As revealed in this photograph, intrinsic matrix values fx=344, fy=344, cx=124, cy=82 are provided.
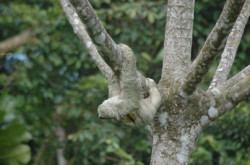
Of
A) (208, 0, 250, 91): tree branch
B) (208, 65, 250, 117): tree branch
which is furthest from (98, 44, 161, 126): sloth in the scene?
(208, 0, 250, 91): tree branch

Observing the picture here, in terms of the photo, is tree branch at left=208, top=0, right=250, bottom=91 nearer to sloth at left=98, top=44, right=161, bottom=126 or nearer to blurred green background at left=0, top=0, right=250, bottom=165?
sloth at left=98, top=44, right=161, bottom=126

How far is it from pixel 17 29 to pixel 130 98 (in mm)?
4087

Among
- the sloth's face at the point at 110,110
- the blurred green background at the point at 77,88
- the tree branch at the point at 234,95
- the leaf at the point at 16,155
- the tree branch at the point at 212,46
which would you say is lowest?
the sloth's face at the point at 110,110

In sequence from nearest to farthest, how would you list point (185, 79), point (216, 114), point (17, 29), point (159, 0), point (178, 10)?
point (185, 79) → point (216, 114) → point (178, 10) → point (159, 0) → point (17, 29)

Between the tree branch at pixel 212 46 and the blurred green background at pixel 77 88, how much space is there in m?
1.91

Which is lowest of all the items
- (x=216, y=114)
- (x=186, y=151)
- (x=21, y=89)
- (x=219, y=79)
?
(x=186, y=151)

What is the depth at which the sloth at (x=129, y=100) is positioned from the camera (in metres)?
1.56

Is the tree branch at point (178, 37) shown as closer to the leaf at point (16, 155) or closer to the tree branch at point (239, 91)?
the tree branch at point (239, 91)

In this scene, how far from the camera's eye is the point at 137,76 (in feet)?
5.35

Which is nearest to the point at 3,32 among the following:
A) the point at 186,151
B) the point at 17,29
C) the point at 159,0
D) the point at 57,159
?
the point at 17,29

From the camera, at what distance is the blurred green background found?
3780 millimetres

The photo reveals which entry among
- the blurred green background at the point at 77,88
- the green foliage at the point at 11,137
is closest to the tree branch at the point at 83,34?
the blurred green background at the point at 77,88

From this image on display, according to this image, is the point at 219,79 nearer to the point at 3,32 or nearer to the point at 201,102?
the point at 201,102

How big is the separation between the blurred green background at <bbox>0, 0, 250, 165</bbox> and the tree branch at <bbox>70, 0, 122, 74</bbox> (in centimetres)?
202
